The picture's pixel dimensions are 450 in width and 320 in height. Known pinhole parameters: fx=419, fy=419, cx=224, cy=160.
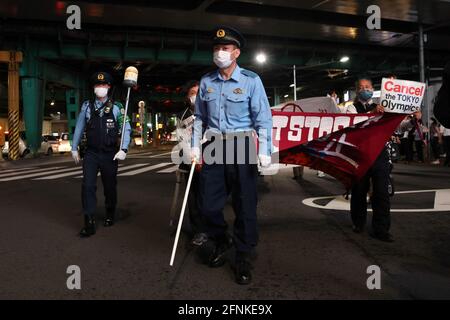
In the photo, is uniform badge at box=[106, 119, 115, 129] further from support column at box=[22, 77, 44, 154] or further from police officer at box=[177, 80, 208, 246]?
support column at box=[22, 77, 44, 154]

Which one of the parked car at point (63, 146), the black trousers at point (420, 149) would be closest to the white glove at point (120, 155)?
the black trousers at point (420, 149)

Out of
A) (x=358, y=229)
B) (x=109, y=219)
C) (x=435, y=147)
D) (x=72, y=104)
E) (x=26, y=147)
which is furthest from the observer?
(x=72, y=104)

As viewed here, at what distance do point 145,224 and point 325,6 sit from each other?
1578 cm

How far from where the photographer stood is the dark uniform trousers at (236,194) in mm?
3637

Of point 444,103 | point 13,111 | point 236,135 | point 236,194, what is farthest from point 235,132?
point 13,111

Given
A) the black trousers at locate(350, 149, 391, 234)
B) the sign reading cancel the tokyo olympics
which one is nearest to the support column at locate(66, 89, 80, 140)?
the black trousers at locate(350, 149, 391, 234)

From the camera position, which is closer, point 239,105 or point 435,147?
point 239,105

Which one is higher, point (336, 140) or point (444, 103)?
point (444, 103)

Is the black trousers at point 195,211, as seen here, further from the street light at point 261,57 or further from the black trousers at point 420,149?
the street light at point 261,57

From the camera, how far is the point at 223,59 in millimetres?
3703

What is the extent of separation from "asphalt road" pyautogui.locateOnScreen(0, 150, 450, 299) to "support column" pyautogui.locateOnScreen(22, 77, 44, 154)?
18.9 meters

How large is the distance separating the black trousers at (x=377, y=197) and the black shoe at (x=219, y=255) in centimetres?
188

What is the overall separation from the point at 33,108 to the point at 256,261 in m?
24.3

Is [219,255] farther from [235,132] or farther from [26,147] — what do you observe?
[26,147]
